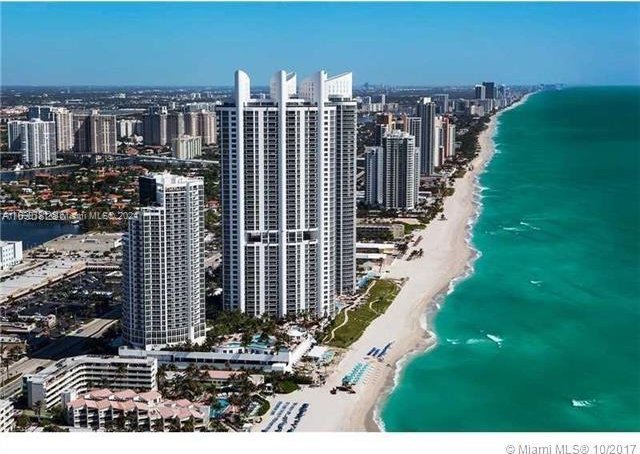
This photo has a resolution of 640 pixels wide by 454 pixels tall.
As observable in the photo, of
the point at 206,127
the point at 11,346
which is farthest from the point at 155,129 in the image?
the point at 11,346

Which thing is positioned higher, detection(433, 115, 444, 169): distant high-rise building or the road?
detection(433, 115, 444, 169): distant high-rise building

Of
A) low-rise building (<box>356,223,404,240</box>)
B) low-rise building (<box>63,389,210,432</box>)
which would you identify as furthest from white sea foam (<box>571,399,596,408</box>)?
low-rise building (<box>356,223,404,240</box>)

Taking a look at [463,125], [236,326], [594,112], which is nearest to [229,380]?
[236,326]

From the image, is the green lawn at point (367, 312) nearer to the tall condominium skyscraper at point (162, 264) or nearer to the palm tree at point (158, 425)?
the tall condominium skyscraper at point (162, 264)

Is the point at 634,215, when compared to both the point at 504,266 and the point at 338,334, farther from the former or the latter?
the point at 338,334

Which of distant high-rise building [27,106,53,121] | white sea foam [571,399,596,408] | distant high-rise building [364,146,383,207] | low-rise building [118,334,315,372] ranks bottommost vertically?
white sea foam [571,399,596,408]

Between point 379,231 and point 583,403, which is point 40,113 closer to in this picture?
point 379,231

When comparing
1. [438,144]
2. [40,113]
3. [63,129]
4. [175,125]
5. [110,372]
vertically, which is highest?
[40,113]

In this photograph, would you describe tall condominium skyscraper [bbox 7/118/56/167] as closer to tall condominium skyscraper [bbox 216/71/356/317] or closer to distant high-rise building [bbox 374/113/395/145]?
distant high-rise building [bbox 374/113/395/145]
